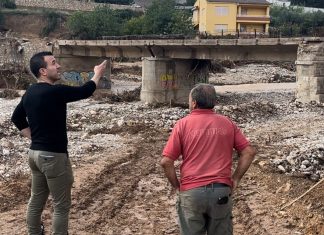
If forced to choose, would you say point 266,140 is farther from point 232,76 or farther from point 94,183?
point 232,76

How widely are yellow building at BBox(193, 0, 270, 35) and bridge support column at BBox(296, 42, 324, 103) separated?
44.1m

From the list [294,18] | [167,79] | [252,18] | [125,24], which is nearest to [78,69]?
[167,79]

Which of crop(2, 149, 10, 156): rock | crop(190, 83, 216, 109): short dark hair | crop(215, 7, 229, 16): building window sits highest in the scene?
crop(215, 7, 229, 16): building window

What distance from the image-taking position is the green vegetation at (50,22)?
7306 cm

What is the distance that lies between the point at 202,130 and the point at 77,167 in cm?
757

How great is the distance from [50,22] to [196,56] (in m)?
48.7

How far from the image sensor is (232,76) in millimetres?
53031

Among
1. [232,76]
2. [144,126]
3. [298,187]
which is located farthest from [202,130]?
[232,76]

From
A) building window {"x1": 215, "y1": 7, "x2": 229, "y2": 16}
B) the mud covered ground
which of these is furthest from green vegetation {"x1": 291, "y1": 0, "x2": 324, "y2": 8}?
the mud covered ground

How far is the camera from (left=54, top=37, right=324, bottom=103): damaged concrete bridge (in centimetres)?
2298

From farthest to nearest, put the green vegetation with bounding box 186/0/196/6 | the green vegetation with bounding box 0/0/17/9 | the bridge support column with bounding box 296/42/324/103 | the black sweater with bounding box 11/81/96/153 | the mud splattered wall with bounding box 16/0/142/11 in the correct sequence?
the green vegetation with bounding box 186/0/196/6 → the mud splattered wall with bounding box 16/0/142/11 → the green vegetation with bounding box 0/0/17/9 → the bridge support column with bounding box 296/42/324/103 → the black sweater with bounding box 11/81/96/153

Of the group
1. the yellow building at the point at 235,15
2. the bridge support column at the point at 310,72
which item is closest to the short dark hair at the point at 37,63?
the bridge support column at the point at 310,72

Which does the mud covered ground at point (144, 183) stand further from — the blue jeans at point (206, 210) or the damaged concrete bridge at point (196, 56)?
the damaged concrete bridge at point (196, 56)

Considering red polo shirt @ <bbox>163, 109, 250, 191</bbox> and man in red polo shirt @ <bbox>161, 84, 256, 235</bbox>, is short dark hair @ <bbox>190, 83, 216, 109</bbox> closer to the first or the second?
man in red polo shirt @ <bbox>161, 84, 256, 235</bbox>
